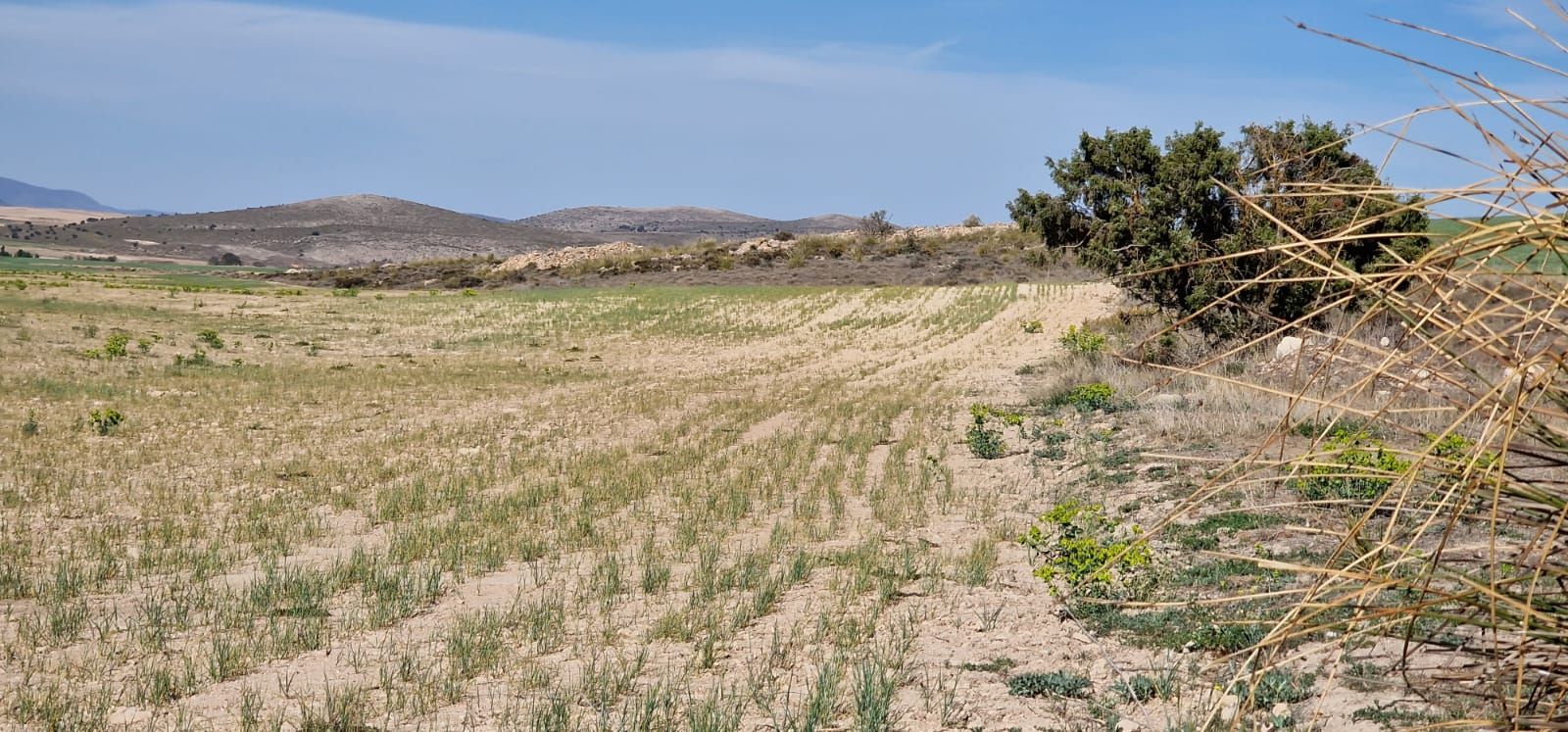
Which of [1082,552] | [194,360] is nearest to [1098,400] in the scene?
[1082,552]

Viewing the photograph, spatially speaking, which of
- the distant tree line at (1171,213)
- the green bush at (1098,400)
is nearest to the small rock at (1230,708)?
the green bush at (1098,400)

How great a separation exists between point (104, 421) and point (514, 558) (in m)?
9.49

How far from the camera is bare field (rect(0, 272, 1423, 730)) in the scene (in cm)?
572

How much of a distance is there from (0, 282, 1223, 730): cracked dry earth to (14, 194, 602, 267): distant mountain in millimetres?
120621

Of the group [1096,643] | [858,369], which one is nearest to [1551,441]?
[1096,643]

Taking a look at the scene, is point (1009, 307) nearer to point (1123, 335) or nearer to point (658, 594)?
point (1123, 335)

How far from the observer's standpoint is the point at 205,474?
1286 centimetres

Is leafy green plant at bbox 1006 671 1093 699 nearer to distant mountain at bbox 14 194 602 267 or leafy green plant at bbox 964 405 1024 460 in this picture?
leafy green plant at bbox 964 405 1024 460

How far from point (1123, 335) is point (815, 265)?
49.6 m

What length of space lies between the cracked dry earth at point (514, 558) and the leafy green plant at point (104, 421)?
19 cm

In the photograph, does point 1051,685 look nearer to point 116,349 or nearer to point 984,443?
point 984,443

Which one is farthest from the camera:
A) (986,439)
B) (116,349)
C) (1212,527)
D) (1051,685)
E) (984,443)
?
(116,349)

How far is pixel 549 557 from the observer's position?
9.15m

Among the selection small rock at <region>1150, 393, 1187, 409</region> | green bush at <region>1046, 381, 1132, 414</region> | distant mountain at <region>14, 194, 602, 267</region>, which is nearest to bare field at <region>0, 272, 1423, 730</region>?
green bush at <region>1046, 381, 1132, 414</region>
